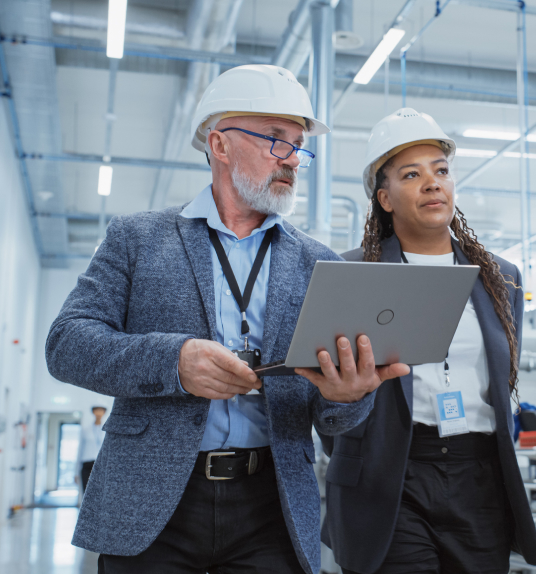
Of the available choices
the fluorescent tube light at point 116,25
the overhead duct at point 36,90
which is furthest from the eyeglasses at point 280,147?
the overhead duct at point 36,90

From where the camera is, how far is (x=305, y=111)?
5.62 ft

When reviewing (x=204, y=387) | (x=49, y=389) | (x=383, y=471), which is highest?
(x=204, y=387)

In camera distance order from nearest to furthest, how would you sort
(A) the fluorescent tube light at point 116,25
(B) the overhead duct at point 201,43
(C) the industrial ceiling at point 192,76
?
(A) the fluorescent tube light at point 116,25 → (B) the overhead duct at point 201,43 → (C) the industrial ceiling at point 192,76

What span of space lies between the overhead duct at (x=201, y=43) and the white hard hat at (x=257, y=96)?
4913 mm

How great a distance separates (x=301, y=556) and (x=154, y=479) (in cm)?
36

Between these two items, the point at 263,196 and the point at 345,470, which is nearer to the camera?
the point at 263,196

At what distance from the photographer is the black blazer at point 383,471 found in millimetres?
1788

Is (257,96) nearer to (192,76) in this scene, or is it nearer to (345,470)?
(345,470)

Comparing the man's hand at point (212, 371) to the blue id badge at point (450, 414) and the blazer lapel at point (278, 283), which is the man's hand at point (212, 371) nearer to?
the blazer lapel at point (278, 283)

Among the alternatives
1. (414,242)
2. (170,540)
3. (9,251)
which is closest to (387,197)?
(414,242)

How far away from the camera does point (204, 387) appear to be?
1228 millimetres

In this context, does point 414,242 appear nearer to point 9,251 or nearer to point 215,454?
point 215,454

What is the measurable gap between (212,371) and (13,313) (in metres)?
10.4

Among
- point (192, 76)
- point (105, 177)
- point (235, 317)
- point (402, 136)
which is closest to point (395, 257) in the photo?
point (402, 136)
